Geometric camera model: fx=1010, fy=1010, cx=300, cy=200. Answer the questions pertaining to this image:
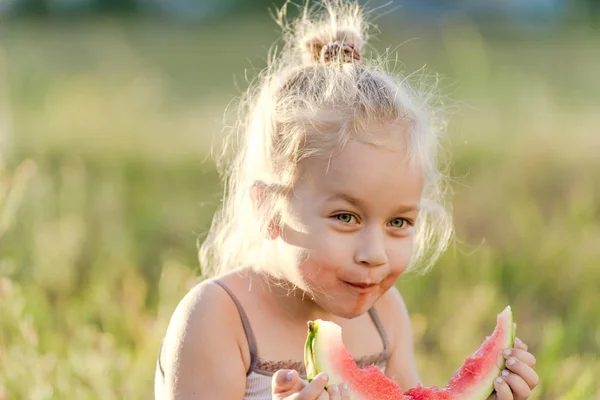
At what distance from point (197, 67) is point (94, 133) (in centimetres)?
423

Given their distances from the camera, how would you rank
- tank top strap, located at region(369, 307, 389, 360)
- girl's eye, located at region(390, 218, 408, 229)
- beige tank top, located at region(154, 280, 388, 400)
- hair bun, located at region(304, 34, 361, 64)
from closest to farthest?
girl's eye, located at region(390, 218, 408, 229), beige tank top, located at region(154, 280, 388, 400), hair bun, located at region(304, 34, 361, 64), tank top strap, located at region(369, 307, 389, 360)

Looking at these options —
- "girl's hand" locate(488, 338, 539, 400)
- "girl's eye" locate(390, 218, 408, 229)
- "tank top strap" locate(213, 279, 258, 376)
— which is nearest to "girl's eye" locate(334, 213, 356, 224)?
"girl's eye" locate(390, 218, 408, 229)

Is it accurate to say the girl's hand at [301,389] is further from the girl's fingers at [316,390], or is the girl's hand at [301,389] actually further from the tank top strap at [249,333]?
the tank top strap at [249,333]

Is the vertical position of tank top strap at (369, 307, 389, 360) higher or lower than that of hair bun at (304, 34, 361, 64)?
lower

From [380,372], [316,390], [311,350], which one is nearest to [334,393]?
[316,390]

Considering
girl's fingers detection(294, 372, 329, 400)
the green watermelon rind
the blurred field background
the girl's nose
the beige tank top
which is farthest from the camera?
the blurred field background

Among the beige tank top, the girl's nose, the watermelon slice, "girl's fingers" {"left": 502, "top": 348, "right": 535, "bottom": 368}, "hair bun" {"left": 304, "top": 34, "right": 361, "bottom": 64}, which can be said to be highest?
"hair bun" {"left": 304, "top": 34, "right": 361, "bottom": 64}

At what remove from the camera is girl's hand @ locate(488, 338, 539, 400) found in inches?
96.5

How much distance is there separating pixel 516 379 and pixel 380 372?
336 mm

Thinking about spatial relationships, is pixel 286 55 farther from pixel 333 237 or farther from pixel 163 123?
pixel 163 123

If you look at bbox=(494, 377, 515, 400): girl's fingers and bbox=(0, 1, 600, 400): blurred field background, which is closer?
bbox=(494, 377, 515, 400): girl's fingers

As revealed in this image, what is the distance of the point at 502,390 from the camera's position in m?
2.46

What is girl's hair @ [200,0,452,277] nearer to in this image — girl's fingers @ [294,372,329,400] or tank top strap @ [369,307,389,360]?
tank top strap @ [369,307,389,360]

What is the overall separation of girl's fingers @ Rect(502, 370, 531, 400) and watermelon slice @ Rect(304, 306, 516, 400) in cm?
4
